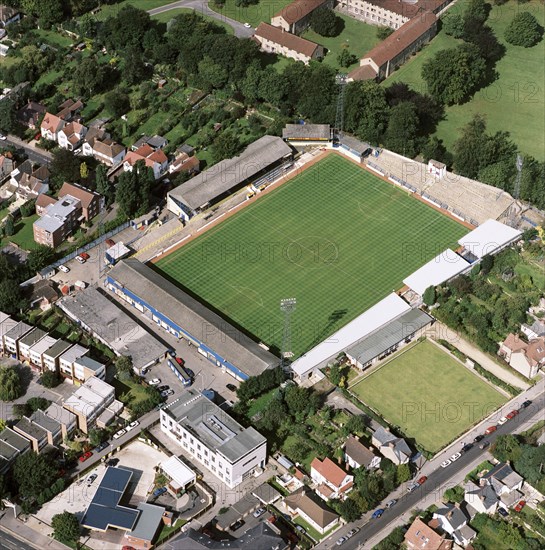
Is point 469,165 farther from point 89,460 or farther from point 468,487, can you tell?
point 89,460

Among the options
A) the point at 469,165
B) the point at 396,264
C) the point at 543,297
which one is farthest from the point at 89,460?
the point at 469,165

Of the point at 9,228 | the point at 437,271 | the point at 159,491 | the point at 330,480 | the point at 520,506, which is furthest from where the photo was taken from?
the point at 9,228

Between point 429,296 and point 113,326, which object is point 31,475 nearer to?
point 113,326

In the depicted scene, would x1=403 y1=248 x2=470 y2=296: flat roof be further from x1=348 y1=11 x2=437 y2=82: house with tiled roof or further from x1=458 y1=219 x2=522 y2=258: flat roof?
x1=348 y1=11 x2=437 y2=82: house with tiled roof

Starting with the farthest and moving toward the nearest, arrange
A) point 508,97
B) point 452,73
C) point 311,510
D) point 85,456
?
1. point 508,97
2. point 452,73
3. point 85,456
4. point 311,510

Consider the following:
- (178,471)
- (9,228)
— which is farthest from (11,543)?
(9,228)

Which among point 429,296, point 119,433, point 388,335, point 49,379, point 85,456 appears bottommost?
point 85,456
